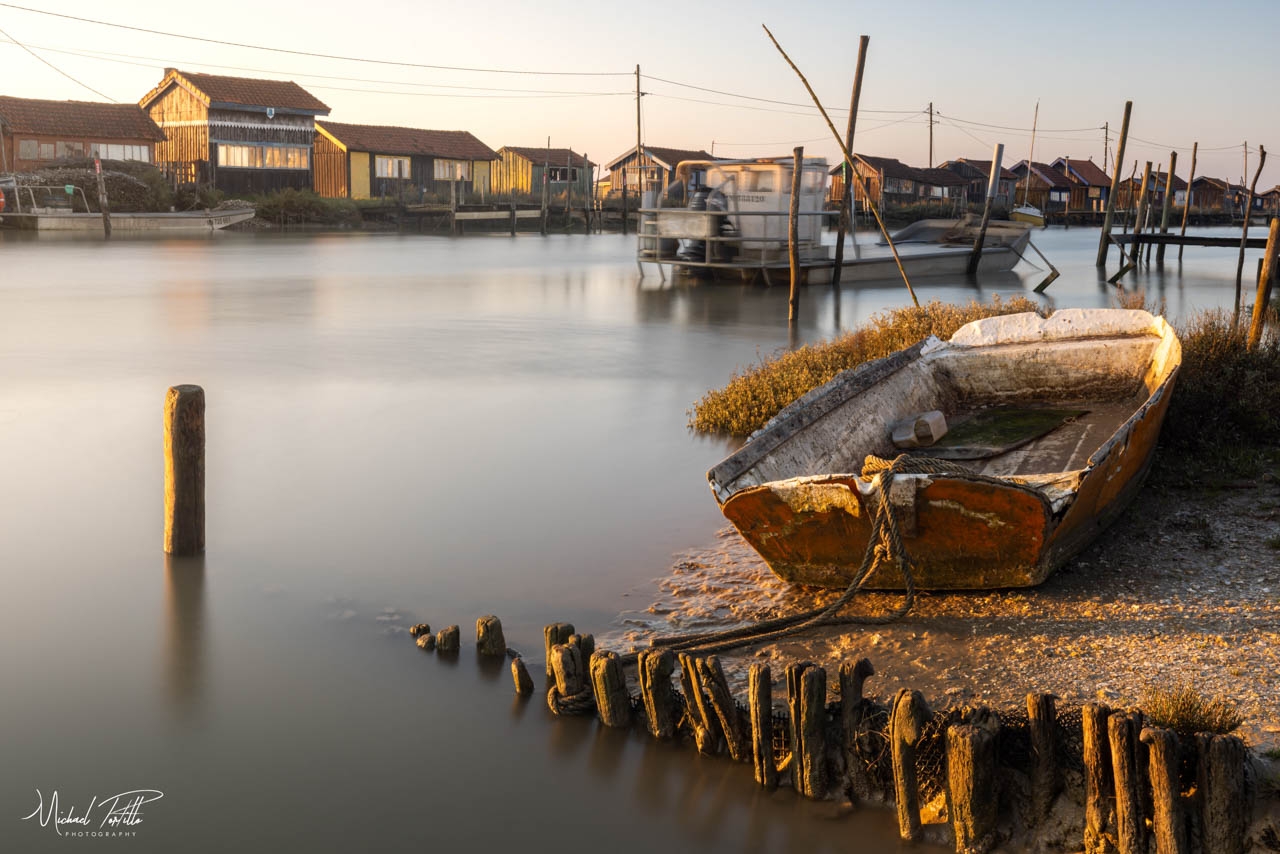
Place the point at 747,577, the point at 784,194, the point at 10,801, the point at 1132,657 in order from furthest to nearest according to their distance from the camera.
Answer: the point at 784,194 → the point at 747,577 → the point at 1132,657 → the point at 10,801

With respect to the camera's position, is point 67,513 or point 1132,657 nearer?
point 1132,657

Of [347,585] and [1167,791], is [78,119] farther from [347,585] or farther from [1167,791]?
[1167,791]

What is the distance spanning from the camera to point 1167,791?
12.9 feet

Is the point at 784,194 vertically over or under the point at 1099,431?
over

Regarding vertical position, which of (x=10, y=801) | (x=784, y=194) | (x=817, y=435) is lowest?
(x=10, y=801)

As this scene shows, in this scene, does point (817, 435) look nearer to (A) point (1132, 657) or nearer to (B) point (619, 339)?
(A) point (1132, 657)

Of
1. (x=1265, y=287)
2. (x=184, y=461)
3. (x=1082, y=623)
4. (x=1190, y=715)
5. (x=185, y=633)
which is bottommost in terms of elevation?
(x=185, y=633)

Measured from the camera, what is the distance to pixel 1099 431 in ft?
29.0

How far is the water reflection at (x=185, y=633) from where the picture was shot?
6.00 metres

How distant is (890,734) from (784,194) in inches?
877

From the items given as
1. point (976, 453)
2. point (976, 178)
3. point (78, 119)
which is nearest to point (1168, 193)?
point (976, 453)

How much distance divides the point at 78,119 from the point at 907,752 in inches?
2141

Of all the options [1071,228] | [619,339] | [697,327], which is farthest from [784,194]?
[1071,228]

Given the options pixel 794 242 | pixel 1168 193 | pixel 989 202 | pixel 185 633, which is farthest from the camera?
pixel 1168 193
